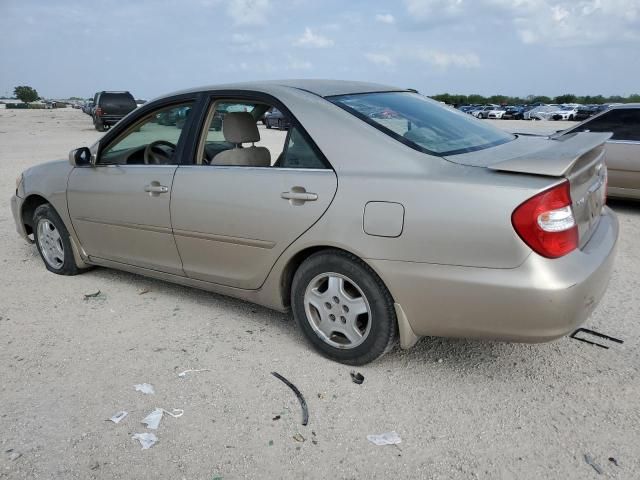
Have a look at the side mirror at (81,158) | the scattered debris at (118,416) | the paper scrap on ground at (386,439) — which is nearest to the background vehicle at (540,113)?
the side mirror at (81,158)

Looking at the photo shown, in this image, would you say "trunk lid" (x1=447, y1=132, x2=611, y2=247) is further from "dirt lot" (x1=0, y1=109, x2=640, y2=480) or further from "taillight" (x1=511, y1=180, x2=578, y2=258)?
"dirt lot" (x1=0, y1=109, x2=640, y2=480)

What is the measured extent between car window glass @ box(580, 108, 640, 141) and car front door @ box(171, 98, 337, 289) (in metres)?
5.50

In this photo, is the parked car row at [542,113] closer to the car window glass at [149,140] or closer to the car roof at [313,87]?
the car roof at [313,87]

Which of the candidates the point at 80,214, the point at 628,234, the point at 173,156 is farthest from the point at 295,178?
the point at 628,234

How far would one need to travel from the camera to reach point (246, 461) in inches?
98.9

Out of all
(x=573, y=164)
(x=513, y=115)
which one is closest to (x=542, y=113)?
Result: (x=513, y=115)

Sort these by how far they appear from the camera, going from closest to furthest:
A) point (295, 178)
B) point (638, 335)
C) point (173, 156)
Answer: point (295, 178)
point (638, 335)
point (173, 156)

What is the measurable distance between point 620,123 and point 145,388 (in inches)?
274

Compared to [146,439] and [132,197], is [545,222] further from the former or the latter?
[132,197]

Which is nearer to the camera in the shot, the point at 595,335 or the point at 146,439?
the point at 146,439

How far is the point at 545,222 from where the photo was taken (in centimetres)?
259

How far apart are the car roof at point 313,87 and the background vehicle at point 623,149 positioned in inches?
173

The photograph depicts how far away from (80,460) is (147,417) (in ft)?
1.26

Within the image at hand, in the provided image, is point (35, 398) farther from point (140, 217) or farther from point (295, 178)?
point (295, 178)
